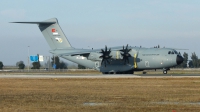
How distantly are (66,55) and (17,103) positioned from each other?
41977 millimetres

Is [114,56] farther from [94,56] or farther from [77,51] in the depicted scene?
[77,51]

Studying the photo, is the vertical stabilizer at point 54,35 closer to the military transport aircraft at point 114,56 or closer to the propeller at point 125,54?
the military transport aircraft at point 114,56

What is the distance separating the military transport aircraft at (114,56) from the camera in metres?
62.2

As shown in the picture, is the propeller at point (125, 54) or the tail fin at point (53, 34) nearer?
the propeller at point (125, 54)

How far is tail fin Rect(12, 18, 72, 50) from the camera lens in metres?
67.3

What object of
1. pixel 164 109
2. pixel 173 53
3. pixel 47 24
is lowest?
pixel 164 109

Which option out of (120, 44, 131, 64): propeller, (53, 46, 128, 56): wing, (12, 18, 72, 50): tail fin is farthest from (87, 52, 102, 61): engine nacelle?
(12, 18, 72, 50): tail fin

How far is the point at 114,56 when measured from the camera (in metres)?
63.6

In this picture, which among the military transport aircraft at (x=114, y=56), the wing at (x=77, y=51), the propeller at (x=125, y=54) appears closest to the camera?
the military transport aircraft at (x=114, y=56)

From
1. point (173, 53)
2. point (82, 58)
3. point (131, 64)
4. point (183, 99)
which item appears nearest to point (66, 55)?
point (82, 58)

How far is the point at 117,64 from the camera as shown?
64688mm

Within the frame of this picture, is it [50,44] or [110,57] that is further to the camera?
[50,44]

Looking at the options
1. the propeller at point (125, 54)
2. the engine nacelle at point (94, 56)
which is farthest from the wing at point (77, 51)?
the propeller at point (125, 54)

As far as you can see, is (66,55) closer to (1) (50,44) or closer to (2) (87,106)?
(1) (50,44)
